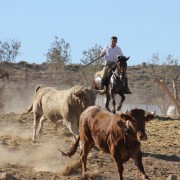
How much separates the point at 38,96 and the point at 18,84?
80.8ft

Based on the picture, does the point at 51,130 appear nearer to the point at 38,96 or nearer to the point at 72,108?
the point at 38,96

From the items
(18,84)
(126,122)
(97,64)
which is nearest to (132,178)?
(126,122)

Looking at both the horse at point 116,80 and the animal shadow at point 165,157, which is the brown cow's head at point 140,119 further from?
the horse at point 116,80

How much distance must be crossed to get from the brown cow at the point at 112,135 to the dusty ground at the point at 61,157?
67 cm

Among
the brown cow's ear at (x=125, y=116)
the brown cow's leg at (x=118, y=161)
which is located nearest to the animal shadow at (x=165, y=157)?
the brown cow's leg at (x=118, y=161)

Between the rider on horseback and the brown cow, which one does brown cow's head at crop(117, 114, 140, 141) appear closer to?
the brown cow

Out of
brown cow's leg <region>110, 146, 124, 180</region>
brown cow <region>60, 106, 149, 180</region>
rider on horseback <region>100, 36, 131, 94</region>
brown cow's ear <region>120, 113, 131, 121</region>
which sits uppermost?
rider on horseback <region>100, 36, 131, 94</region>

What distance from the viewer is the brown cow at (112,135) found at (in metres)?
9.16

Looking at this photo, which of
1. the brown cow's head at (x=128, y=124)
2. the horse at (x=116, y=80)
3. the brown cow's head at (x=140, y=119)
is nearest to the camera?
the brown cow's head at (x=140, y=119)

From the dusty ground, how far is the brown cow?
0.67 metres

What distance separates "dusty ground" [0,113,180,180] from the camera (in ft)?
35.4

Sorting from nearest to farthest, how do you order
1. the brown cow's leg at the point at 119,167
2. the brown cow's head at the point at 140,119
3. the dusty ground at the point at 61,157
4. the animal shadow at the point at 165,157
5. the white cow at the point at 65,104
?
the brown cow's head at the point at 140,119 < the brown cow's leg at the point at 119,167 < the dusty ground at the point at 61,157 < the animal shadow at the point at 165,157 < the white cow at the point at 65,104

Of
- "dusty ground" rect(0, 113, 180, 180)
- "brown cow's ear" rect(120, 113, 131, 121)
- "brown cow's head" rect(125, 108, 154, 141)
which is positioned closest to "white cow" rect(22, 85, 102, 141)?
"dusty ground" rect(0, 113, 180, 180)

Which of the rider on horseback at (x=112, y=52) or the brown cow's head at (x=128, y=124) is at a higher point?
the rider on horseback at (x=112, y=52)
